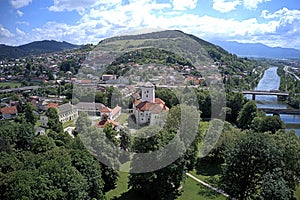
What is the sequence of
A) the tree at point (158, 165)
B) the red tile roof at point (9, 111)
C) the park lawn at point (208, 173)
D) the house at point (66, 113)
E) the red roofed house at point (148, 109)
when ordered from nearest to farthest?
1. the tree at point (158, 165)
2. the park lawn at point (208, 173)
3. the red roofed house at point (148, 109)
4. the house at point (66, 113)
5. the red tile roof at point (9, 111)

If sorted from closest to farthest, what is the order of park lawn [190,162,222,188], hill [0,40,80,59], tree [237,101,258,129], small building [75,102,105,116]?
park lawn [190,162,222,188] < tree [237,101,258,129] < small building [75,102,105,116] < hill [0,40,80,59]

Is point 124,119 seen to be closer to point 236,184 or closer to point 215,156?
point 215,156

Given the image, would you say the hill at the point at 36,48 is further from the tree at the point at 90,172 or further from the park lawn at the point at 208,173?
the tree at the point at 90,172

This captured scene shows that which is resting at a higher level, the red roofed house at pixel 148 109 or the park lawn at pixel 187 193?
the red roofed house at pixel 148 109

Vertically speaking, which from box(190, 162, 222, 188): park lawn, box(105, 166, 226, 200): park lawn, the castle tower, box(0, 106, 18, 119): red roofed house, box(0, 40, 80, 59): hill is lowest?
box(105, 166, 226, 200): park lawn

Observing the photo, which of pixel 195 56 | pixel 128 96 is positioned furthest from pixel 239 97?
pixel 128 96

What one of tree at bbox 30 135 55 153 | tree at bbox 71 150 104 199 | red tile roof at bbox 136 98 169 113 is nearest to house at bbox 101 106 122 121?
red tile roof at bbox 136 98 169 113

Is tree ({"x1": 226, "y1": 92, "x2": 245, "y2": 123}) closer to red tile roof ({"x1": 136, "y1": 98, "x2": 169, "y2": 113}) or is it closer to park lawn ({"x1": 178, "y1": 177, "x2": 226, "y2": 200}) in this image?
red tile roof ({"x1": 136, "y1": 98, "x2": 169, "y2": 113})

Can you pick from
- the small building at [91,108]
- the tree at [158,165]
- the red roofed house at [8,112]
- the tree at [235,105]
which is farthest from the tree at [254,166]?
the red roofed house at [8,112]
